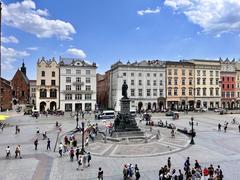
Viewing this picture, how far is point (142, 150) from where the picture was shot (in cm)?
2605

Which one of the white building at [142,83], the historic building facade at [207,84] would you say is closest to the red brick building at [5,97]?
the white building at [142,83]

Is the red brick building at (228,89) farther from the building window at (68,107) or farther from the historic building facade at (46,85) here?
the historic building facade at (46,85)

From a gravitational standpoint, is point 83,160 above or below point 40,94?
below

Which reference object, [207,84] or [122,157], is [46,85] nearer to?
[207,84]

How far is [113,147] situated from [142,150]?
341 cm

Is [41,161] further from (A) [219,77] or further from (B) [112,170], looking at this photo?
(A) [219,77]

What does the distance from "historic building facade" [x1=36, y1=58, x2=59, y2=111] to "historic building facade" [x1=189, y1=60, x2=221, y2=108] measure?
4295 cm

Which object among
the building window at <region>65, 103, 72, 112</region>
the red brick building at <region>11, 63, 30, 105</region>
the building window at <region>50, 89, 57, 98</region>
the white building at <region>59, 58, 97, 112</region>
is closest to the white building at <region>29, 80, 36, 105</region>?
the red brick building at <region>11, 63, 30, 105</region>

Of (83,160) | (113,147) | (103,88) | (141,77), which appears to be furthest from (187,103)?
(83,160)

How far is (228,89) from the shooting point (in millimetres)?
85000

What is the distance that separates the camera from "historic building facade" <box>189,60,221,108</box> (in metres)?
80.9

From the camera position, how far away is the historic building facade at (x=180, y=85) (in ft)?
257

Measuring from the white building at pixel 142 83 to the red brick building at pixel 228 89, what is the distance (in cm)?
2201

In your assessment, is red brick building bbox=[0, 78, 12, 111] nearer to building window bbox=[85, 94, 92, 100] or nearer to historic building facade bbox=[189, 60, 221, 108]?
building window bbox=[85, 94, 92, 100]
